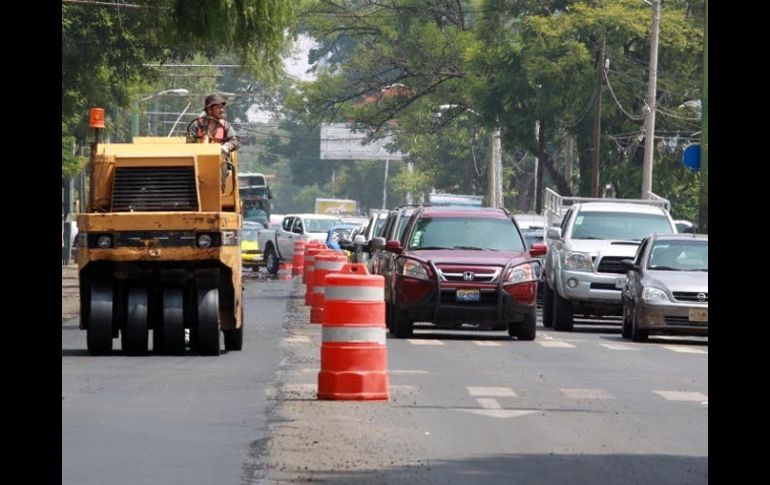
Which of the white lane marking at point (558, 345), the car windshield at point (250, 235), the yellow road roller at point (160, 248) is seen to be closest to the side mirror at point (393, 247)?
the white lane marking at point (558, 345)

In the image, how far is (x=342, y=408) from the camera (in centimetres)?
1514

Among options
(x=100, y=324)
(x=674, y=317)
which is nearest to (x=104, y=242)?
(x=100, y=324)

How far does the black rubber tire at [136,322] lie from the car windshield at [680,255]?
882cm

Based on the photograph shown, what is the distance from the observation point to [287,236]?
57.9 meters

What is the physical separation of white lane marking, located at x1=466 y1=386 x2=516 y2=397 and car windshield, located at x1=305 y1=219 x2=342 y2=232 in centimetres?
4219

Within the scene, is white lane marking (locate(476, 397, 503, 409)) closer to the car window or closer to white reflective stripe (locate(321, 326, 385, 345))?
white reflective stripe (locate(321, 326, 385, 345))

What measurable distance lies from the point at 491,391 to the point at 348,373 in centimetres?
177

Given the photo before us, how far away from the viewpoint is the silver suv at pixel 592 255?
96.3ft

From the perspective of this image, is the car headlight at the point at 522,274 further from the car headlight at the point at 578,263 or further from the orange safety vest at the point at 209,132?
the orange safety vest at the point at 209,132

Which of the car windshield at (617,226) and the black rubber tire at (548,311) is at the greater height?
the car windshield at (617,226)

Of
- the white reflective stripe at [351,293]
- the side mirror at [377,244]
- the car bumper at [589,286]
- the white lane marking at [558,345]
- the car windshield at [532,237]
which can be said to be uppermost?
the side mirror at [377,244]

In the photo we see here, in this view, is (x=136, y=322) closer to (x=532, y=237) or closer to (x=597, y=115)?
(x=532, y=237)
